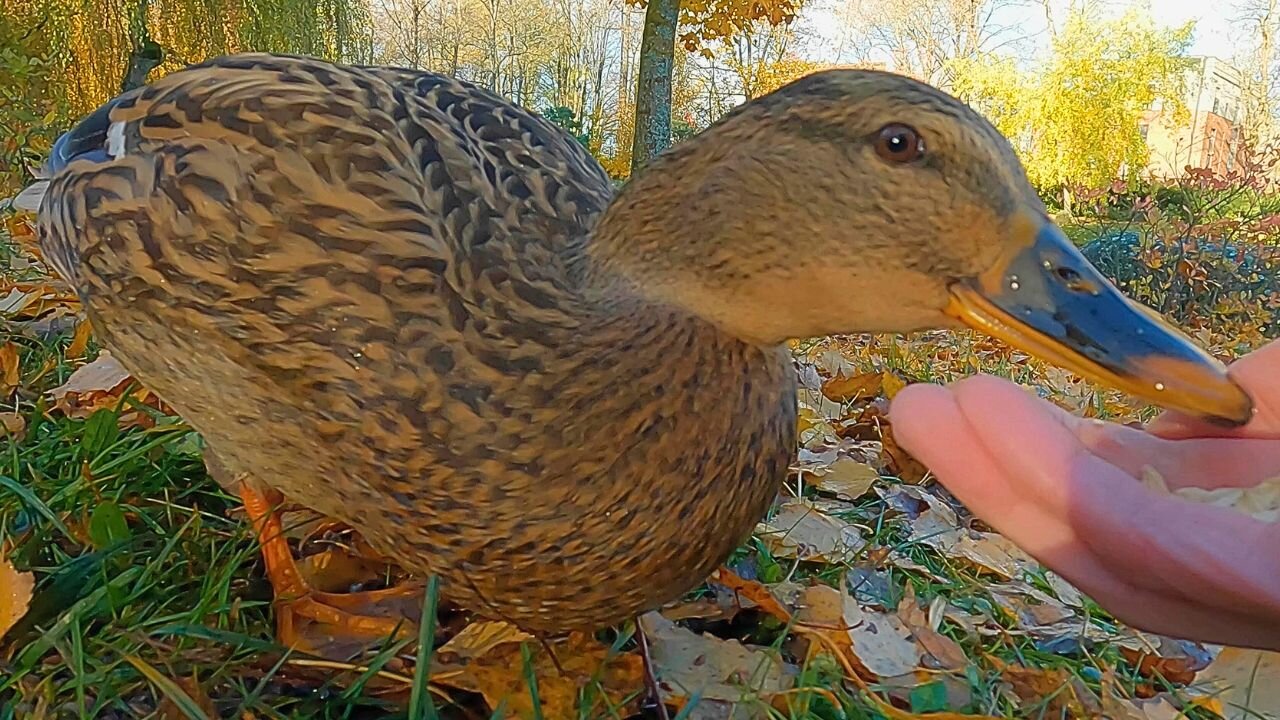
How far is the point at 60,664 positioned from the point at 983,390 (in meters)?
1.19

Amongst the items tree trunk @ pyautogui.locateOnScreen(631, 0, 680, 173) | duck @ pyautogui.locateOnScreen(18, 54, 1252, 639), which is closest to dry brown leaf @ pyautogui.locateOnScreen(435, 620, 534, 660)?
duck @ pyautogui.locateOnScreen(18, 54, 1252, 639)

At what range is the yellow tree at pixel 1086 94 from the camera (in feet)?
66.7

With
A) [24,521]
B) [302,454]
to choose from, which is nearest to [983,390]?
[302,454]

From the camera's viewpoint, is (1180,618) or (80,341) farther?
(80,341)

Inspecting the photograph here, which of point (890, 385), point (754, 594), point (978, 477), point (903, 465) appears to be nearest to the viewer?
point (978, 477)

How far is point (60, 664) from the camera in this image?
4.42 ft

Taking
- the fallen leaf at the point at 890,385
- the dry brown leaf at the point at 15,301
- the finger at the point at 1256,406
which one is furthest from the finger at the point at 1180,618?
the dry brown leaf at the point at 15,301

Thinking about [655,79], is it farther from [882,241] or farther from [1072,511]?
[1072,511]

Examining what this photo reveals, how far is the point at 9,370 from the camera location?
7.72ft

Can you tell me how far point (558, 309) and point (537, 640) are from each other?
0.50 meters

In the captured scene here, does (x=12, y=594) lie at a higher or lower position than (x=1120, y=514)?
lower

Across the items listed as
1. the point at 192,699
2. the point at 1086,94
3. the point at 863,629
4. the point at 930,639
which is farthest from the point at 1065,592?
the point at 1086,94

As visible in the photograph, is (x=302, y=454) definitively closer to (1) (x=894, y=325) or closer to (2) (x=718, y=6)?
(1) (x=894, y=325)

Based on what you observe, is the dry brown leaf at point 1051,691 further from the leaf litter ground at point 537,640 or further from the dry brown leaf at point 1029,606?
the dry brown leaf at point 1029,606
